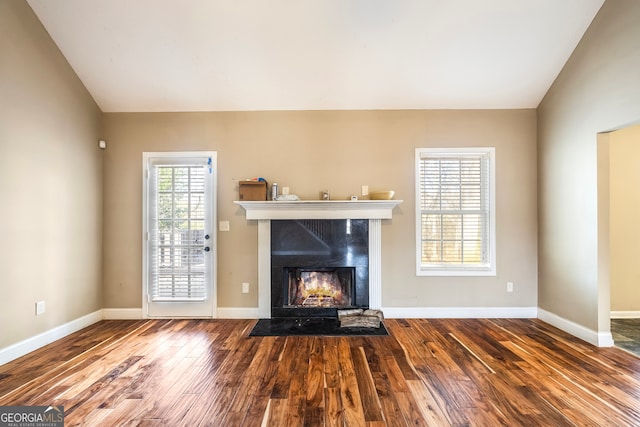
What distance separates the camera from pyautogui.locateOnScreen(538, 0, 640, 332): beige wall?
2.43 meters

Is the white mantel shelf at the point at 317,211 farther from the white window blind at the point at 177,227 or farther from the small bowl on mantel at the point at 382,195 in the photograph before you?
the white window blind at the point at 177,227

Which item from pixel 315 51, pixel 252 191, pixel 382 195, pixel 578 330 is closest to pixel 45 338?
pixel 252 191

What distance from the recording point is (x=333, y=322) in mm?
3281

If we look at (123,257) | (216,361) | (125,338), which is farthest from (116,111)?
(216,361)

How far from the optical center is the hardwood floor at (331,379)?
172 centimetres

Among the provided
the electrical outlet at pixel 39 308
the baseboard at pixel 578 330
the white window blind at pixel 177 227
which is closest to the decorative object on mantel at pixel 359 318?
the white window blind at pixel 177 227

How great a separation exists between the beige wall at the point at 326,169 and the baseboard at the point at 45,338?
0.75 ft

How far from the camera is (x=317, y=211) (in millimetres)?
3379

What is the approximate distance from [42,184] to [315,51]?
10.0 ft

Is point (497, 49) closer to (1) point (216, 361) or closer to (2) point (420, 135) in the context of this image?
(2) point (420, 135)

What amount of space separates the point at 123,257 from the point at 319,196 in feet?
8.53

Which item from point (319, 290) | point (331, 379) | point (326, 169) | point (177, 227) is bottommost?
point (331, 379)

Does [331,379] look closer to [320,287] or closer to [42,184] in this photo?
[320,287]

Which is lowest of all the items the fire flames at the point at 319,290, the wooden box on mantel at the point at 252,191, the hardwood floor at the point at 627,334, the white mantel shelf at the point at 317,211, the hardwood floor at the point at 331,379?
the hardwood floor at the point at 331,379
